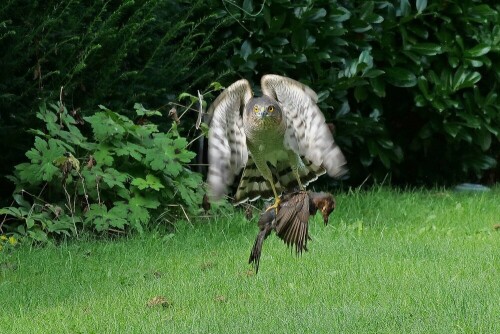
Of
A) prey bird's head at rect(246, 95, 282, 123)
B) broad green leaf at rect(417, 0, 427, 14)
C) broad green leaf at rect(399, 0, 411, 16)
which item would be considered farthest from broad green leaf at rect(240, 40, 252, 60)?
prey bird's head at rect(246, 95, 282, 123)

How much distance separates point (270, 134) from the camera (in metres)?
4.41

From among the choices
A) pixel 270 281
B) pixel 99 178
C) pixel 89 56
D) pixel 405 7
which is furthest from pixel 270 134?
pixel 405 7

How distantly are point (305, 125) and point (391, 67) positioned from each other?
5200 mm

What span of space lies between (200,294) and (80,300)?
69 cm

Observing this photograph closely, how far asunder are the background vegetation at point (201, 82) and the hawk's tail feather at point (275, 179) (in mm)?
2647

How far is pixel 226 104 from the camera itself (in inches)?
177

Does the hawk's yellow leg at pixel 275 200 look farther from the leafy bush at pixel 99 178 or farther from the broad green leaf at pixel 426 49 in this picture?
the broad green leaf at pixel 426 49

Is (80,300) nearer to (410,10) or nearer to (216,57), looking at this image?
(216,57)

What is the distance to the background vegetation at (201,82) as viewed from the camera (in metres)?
7.55

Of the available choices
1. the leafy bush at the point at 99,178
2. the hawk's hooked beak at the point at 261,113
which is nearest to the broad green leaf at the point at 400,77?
the leafy bush at the point at 99,178

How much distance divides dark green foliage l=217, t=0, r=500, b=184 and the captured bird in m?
4.11

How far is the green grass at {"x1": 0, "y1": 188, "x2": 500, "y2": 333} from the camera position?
17.0ft

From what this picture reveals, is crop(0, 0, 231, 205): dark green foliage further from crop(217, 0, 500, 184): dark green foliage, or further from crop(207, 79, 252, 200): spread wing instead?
crop(207, 79, 252, 200): spread wing

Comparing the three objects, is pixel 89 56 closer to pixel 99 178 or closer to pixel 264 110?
pixel 99 178
